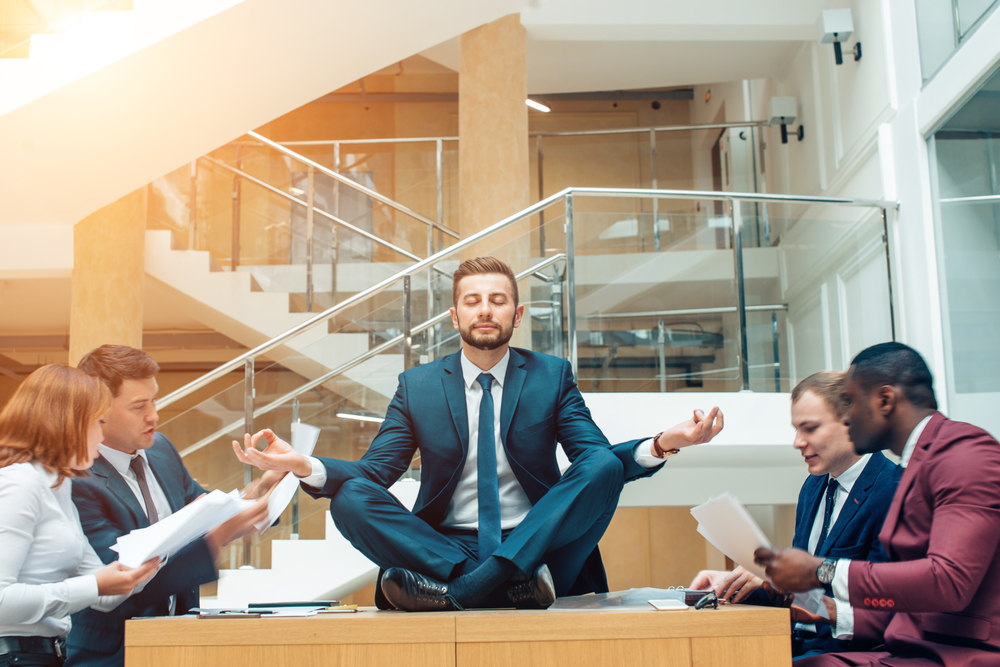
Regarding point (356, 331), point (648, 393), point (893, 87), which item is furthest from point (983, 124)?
point (356, 331)

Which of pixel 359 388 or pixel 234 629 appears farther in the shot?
pixel 359 388

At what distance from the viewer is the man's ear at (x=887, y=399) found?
5.85ft

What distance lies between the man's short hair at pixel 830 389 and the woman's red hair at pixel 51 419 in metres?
1.74

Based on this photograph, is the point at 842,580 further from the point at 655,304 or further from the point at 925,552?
the point at 655,304

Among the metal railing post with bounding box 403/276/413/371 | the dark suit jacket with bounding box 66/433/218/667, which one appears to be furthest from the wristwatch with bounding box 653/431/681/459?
the metal railing post with bounding box 403/276/413/371

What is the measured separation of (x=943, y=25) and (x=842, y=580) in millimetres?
Result: 3305

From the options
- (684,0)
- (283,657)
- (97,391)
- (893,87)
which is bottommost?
(283,657)

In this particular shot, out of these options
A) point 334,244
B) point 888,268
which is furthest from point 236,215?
point 888,268

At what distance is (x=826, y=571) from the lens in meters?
1.59

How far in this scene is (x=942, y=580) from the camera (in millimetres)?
1479

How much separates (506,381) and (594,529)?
49cm

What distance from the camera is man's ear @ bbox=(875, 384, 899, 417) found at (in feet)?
5.85

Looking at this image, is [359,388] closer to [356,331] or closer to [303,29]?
[356,331]

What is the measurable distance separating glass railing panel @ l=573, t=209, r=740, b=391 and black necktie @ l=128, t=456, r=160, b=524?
2055 millimetres
